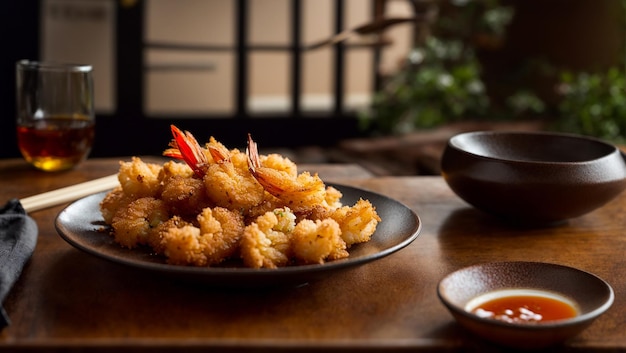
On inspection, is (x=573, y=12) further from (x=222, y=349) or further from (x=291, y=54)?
(x=222, y=349)

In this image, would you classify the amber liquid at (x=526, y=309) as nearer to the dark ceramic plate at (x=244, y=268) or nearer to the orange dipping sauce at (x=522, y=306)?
the orange dipping sauce at (x=522, y=306)

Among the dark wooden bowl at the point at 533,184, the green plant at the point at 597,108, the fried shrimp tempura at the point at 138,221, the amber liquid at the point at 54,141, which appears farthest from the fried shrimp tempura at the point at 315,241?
the green plant at the point at 597,108

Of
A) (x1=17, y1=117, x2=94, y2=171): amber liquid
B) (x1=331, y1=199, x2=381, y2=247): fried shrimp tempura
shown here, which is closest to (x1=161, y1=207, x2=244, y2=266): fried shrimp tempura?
(x1=331, y1=199, x2=381, y2=247): fried shrimp tempura

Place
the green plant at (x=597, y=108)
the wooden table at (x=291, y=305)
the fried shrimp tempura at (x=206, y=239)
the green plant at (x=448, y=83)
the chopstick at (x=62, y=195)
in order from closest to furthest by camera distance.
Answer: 1. the wooden table at (x=291, y=305)
2. the fried shrimp tempura at (x=206, y=239)
3. the chopstick at (x=62, y=195)
4. the green plant at (x=597, y=108)
5. the green plant at (x=448, y=83)

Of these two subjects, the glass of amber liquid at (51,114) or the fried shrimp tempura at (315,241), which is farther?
the glass of amber liquid at (51,114)

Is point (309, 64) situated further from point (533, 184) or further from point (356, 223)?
point (356, 223)

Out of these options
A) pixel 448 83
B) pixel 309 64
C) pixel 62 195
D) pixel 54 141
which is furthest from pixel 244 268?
pixel 309 64

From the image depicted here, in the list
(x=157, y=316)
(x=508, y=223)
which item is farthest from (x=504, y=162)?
(x=157, y=316)
